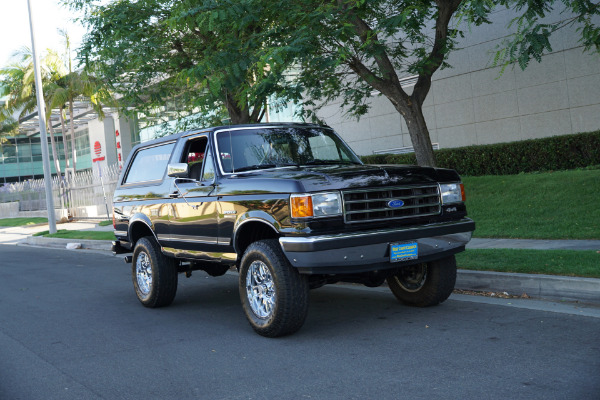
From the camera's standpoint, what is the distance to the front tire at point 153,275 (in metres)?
7.66

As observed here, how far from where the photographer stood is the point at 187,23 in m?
11.4

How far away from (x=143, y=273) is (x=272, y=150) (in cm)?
254

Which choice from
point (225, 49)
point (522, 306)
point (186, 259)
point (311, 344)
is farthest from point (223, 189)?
point (225, 49)

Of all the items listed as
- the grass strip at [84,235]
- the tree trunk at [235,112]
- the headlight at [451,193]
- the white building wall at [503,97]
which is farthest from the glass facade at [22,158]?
the headlight at [451,193]

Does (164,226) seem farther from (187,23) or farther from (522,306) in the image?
(187,23)

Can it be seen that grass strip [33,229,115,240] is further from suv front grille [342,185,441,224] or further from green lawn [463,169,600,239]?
suv front grille [342,185,441,224]

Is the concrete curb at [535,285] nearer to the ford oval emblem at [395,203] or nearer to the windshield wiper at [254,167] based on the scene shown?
the ford oval emblem at [395,203]

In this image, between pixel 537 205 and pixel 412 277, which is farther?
pixel 537 205

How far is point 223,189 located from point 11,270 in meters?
8.52

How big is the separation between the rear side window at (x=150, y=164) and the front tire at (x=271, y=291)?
7.67 feet

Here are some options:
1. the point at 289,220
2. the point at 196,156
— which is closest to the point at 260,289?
the point at 289,220

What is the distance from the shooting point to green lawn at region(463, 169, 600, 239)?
35.9 feet

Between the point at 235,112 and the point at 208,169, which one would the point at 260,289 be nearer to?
the point at 208,169

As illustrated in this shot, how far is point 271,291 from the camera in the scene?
584 cm
